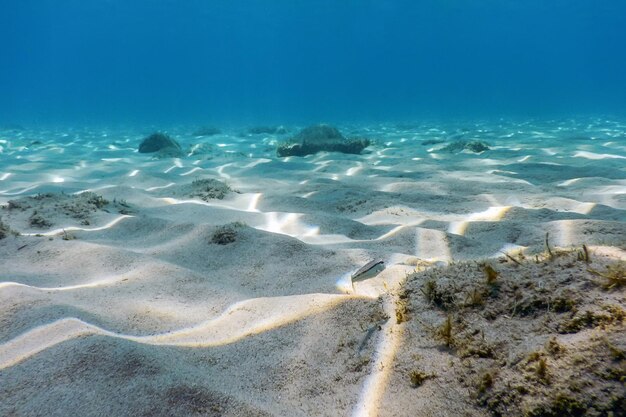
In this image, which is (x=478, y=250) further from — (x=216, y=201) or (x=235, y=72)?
(x=235, y=72)

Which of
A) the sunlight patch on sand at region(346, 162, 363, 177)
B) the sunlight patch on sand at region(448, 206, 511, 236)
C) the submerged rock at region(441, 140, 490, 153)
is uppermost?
the sunlight patch on sand at region(448, 206, 511, 236)

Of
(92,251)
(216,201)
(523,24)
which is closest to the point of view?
→ (92,251)

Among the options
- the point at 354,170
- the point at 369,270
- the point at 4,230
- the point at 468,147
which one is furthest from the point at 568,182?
the point at 4,230

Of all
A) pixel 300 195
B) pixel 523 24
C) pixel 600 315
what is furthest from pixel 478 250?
pixel 523 24

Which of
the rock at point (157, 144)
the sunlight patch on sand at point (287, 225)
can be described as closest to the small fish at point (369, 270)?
the sunlight patch on sand at point (287, 225)

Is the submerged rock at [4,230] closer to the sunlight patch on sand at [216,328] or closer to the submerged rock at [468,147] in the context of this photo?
the sunlight patch on sand at [216,328]

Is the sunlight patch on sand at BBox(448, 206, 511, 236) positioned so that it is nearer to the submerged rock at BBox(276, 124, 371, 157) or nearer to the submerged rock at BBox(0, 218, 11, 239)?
the submerged rock at BBox(0, 218, 11, 239)

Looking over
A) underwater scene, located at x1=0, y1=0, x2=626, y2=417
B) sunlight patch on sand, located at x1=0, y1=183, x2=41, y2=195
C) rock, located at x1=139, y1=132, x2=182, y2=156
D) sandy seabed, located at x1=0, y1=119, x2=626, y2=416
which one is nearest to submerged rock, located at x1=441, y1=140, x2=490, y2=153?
underwater scene, located at x1=0, y1=0, x2=626, y2=417
